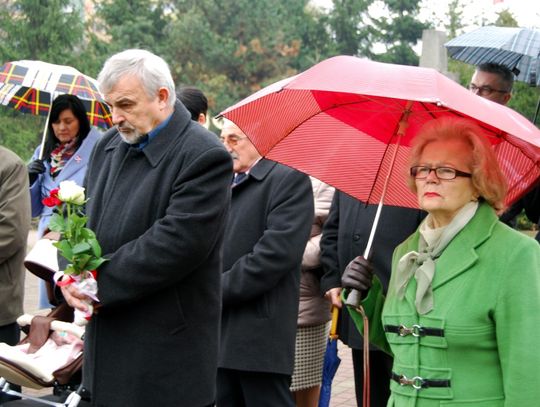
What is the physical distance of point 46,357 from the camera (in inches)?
184

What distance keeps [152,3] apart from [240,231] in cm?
3838

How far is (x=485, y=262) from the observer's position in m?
3.06

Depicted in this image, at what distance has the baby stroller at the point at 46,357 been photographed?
4316 mm

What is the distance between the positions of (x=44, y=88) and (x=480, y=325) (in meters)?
4.74

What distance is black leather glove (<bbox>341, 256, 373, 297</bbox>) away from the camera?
3.45 meters

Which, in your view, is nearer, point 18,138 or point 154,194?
point 154,194

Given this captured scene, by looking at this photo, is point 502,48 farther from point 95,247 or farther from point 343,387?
point 343,387

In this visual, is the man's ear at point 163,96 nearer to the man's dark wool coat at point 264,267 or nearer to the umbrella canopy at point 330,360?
the umbrella canopy at point 330,360

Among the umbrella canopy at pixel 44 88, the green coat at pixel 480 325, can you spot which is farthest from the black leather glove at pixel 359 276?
the umbrella canopy at pixel 44 88

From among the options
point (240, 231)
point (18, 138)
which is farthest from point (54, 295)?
point (18, 138)

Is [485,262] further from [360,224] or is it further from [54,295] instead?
[54,295]

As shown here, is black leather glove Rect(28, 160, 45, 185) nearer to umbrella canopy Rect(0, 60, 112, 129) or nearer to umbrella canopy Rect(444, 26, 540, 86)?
umbrella canopy Rect(0, 60, 112, 129)

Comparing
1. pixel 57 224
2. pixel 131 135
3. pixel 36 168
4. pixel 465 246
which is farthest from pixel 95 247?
pixel 36 168

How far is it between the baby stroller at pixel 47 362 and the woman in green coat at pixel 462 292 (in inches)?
69.5
